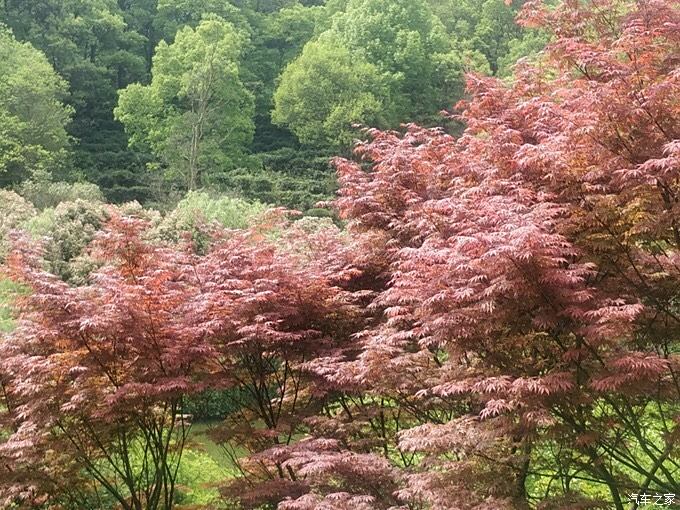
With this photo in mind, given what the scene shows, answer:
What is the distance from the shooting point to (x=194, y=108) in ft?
92.2

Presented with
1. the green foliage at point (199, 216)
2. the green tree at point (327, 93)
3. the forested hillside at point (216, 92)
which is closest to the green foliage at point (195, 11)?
the forested hillside at point (216, 92)

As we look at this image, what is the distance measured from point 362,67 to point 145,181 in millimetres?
10454

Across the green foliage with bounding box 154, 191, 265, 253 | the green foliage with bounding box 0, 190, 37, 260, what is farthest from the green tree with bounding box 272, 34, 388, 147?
the green foliage with bounding box 0, 190, 37, 260

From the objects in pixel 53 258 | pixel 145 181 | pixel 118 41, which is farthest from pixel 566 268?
pixel 118 41

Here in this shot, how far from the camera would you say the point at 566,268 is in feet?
14.2

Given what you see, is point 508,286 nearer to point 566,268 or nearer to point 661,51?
point 566,268

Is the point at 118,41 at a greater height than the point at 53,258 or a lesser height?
greater

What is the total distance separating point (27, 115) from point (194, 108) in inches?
267

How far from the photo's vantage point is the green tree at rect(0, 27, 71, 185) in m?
22.4

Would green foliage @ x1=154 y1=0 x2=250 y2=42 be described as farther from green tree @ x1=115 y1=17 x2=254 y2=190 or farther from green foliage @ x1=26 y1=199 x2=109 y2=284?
green foliage @ x1=26 y1=199 x2=109 y2=284

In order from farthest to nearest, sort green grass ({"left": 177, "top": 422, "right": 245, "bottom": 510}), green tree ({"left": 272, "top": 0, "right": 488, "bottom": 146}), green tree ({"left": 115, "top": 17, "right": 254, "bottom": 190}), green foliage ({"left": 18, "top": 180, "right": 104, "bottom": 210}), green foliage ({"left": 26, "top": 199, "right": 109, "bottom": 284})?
green tree ({"left": 272, "top": 0, "right": 488, "bottom": 146}), green tree ({"left": 115, "top": 17, "right": 254, "bottom": 190}), green foliage ({"left": 18, "top": 180, "right": 104, "bottom": 210}), green foliage ({"left": 26, "top": 199, "right": 109, "bottom": 284}), green grass ({"left": 177, "top": 422, "right": 245, "bottom": 510})

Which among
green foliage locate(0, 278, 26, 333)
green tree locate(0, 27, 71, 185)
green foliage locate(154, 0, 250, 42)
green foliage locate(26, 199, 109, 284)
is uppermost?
green foliage locate(154, 0, 250, 42)

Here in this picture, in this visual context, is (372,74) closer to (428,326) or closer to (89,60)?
(89,60)

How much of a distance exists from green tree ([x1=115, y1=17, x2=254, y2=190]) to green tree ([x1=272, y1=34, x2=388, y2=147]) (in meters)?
2.40
